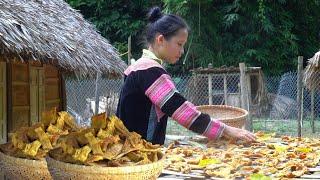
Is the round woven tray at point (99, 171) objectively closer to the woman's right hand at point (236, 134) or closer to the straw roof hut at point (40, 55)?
the woman's right hand at point (236, 134)

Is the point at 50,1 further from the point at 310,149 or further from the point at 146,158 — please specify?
the point at 146,158

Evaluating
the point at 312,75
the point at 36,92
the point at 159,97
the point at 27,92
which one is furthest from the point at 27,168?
the point at 312,75

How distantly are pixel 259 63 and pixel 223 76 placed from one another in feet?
19.5

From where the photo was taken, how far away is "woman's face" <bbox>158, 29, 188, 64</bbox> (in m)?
2.97

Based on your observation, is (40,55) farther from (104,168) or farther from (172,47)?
(104,168)

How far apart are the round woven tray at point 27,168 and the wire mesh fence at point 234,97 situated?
373 inches

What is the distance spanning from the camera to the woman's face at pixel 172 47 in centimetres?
297

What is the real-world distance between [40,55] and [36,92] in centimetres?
216

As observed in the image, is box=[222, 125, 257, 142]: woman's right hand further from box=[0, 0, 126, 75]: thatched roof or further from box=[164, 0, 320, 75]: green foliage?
box=[164, 0, 320, 75]: green foliage

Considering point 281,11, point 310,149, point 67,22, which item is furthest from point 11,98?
point 281,11

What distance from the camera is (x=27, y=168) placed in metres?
1.95

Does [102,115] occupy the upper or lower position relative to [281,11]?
A: lower

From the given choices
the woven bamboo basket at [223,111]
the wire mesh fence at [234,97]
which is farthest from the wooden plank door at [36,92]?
the woven bamboo basket at [223,111]

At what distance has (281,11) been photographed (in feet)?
58.9
